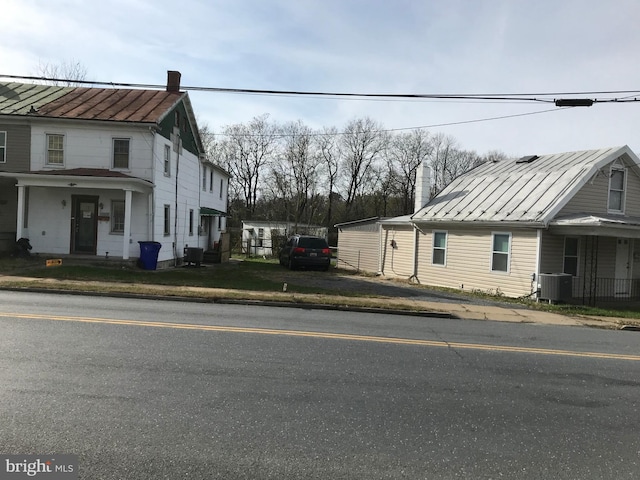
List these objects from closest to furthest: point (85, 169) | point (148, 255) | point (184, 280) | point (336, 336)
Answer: point (336, 336) < point (184, 280) < point (148, 255) < point (85, 169)

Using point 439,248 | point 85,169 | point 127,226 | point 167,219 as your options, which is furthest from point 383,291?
point 85,169

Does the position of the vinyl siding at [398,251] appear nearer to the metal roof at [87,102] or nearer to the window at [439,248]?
the window at [439,248]

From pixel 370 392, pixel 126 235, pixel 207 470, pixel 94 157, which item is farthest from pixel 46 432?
pixel 94 157

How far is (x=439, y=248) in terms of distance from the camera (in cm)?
2045

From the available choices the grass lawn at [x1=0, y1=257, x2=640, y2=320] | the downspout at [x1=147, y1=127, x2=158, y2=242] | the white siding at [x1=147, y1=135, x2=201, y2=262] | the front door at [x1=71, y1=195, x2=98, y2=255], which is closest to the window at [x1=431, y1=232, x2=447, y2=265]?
the grass lawn at [x1=0, y1=257, x2=640, y2=320]

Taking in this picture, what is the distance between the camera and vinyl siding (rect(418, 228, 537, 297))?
54.9ft

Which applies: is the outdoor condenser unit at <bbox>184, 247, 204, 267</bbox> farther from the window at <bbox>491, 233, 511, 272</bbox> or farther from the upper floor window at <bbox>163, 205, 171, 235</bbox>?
the window at <bbox>491, 233, 511, 272</bbox>

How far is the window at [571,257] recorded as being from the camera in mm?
17203

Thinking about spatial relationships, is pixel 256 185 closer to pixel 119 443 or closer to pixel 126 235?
pixel 126 235

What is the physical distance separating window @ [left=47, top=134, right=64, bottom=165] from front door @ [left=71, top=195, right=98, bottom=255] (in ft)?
5.45

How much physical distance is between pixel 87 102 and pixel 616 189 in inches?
886

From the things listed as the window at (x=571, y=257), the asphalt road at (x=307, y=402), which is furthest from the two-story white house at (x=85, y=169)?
the window at (x=571, y=257)

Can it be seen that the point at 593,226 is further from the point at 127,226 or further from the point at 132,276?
the point at 127,226

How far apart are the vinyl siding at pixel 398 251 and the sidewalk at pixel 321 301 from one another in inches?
325
